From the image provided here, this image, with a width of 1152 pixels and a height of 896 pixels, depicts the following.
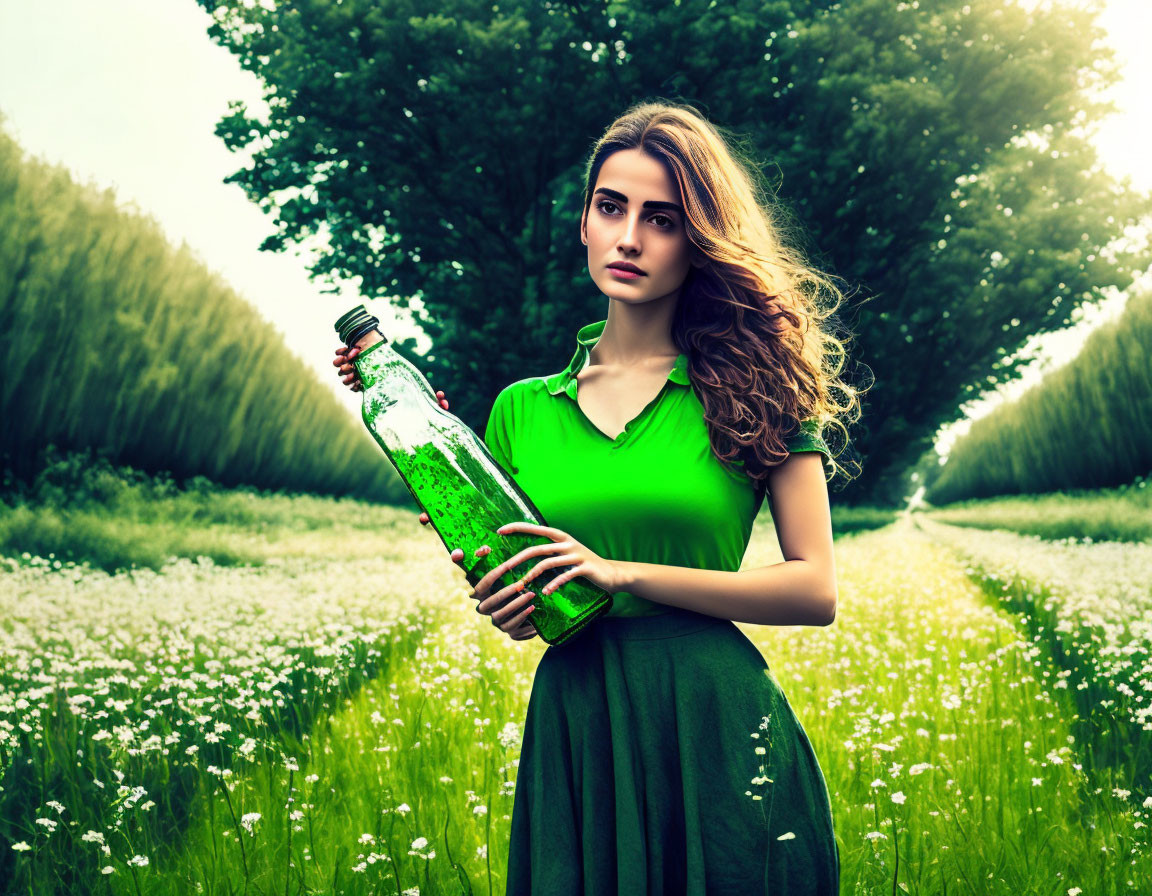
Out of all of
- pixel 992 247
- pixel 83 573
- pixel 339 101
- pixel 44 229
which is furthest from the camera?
pixel 992 247

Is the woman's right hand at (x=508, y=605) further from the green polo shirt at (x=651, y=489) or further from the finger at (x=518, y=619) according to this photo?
the green polo shirt at (x=651, y=489)

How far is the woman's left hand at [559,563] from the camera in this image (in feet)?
6.08

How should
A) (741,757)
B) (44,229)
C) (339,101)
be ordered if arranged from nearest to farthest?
(741,757), (44,229), (339,101)

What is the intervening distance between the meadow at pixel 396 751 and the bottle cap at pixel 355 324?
1.48 metres

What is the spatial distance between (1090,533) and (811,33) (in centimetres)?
1019

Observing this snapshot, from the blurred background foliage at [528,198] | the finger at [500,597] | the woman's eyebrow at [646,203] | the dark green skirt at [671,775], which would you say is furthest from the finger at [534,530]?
the blurred background foliage at [528,198]

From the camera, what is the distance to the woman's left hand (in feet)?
6.08

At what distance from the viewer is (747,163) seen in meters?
2.99

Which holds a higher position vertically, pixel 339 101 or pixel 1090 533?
pixel 339 101

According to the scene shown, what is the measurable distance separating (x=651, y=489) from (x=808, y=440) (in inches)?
15.7

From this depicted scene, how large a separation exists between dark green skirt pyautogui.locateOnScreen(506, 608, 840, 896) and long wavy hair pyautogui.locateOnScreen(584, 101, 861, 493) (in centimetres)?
47

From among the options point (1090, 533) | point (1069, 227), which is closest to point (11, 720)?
point (1090, 533)

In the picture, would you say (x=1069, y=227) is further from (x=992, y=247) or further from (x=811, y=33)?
(x=811, y=33)

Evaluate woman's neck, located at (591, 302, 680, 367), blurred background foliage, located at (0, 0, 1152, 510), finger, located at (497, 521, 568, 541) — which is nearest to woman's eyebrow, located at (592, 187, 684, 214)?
woman's neck, located at (591, 302, 680, 367)
